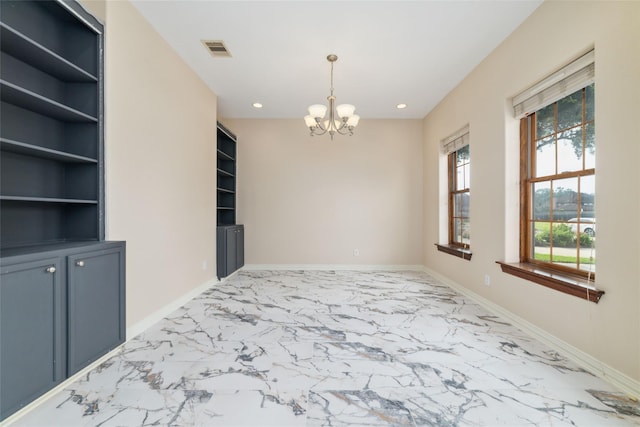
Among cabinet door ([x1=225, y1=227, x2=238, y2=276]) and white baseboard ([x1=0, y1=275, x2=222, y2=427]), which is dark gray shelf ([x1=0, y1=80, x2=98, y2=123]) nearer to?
white baseboard ([x1=0, y1=275, x2=222, y2=427])

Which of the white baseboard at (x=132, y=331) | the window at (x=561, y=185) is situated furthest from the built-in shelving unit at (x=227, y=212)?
the window at (x=561, y=185)

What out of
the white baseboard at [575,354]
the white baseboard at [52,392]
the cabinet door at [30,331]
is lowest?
the white baseboard at [52,392]

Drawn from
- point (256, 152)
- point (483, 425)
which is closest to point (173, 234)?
point (256, 152)

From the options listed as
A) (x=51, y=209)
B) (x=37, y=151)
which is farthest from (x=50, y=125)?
(x=51, y=209)

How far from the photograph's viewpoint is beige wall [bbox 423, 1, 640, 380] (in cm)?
163

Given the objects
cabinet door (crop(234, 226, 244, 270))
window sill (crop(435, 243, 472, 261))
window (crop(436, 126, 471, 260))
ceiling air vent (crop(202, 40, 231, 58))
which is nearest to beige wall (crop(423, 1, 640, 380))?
window sill (crop(435, 243, 472, 261))

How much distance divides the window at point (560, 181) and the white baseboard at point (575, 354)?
42 cm

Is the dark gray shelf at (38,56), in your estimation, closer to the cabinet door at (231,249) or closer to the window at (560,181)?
the cabinet door at (231,249)

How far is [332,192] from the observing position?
5.14 meters

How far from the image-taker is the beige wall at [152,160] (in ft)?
7.07

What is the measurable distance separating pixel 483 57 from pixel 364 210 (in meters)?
2.91

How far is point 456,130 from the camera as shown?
12.5 feet

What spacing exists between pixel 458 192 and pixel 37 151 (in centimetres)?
463

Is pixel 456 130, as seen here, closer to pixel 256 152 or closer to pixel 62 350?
pixel 256 152
